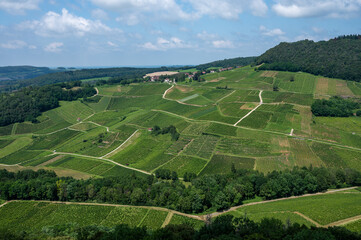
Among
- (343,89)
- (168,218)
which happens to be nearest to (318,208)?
(168,218)

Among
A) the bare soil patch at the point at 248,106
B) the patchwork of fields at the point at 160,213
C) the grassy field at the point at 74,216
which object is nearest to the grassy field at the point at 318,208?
the patchwork of fields at the point at 160,213

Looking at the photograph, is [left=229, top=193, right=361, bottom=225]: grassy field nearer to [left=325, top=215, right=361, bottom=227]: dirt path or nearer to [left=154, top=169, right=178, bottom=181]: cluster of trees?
[left=325, top=215, right=361, bottom=227]: dirt path

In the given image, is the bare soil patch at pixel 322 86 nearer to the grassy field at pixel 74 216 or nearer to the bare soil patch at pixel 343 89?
the bare soil patch at pixel 343 89

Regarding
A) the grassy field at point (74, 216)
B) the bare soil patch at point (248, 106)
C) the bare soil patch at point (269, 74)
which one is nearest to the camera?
the grassy field at point (74, 216)

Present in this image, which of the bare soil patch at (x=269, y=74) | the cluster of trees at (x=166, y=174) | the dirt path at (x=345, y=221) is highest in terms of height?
the bare soil patch at (x=269, y=74)

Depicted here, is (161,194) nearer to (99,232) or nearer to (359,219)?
(99,232)

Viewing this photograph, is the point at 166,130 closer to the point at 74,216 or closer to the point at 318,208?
the point at 74,216

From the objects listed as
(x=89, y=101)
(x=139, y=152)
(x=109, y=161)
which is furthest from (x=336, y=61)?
(x=89, y=101)
